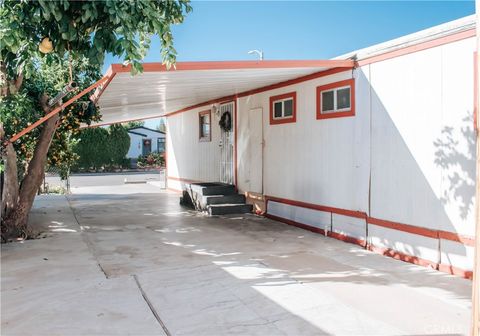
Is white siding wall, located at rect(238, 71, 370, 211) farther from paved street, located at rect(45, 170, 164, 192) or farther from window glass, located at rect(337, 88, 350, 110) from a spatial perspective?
paved street, located at rect(45, 170, 164, 192)

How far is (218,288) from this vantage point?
15.4 feet

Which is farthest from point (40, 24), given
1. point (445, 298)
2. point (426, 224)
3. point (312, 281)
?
point (426, 224)

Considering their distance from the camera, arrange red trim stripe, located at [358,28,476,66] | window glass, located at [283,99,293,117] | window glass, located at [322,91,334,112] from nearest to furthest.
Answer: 1. red trim stripe, located at [358,28,476,66]
2. window glass, located at [322,91,334,112]
3. window glass, located at [283,99,293,117]

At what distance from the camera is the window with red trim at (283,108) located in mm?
8484

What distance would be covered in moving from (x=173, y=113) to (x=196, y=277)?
1158cm

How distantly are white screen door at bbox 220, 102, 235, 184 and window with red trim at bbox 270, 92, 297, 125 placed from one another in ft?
6.79

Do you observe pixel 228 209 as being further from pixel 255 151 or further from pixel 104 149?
pixel 104 149

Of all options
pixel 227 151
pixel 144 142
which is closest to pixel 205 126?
pixel 227 151

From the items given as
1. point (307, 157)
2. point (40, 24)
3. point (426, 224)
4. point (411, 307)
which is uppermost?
point (40, 24)

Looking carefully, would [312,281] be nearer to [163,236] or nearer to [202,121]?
[163,236]

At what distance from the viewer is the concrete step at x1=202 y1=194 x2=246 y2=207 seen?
10188 mm

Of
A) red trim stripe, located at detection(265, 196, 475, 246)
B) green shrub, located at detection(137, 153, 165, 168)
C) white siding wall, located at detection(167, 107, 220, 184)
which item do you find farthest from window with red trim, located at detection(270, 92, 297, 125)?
green shrub, located at detection(137, 153, 165, 168)

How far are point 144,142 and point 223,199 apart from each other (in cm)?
3334

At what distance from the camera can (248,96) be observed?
402 inches
